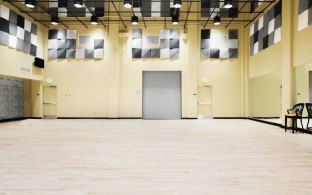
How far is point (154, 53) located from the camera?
48.0 ft

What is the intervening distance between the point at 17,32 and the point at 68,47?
9.47 feet

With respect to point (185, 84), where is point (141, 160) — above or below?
below

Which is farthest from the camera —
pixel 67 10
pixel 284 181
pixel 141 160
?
pixel 67 10

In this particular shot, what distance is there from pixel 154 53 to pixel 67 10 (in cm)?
496

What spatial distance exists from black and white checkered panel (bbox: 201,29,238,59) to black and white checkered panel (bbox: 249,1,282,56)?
1.10 metres

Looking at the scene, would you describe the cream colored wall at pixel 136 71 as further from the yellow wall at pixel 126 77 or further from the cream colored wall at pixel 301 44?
the cream colored wall at pixel 301 44

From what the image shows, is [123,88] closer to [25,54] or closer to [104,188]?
[25,54]

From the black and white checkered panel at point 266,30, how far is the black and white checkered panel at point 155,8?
4017 millimetres

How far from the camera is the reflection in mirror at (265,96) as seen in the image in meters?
14.1

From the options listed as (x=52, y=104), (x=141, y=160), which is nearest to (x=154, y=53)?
(x=52, y=104)

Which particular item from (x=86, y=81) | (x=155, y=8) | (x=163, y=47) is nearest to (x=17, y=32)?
(x=86, y=81)

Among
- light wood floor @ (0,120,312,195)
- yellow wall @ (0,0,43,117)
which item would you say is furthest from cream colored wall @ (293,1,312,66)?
yellow wall @ (0,0,43,117)

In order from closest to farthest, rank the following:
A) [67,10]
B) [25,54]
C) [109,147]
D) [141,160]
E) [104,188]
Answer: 1. [104,188]
2. [141,160]
3. [109,147]
4. [25,54]
5. [67,10]

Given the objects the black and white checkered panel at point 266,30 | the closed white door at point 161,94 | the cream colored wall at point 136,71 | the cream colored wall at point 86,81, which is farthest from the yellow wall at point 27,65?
the black and white checkered panel at point 266,30
